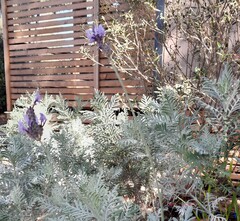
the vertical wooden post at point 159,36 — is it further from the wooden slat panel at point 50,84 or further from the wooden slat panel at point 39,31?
the wooden slat panel at point 39,31

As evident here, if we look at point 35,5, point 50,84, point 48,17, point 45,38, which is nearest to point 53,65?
point 50,84

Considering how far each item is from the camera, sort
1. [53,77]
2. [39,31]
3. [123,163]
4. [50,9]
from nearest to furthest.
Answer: [123,163] < [50,9] < [53,77] < [39,31]

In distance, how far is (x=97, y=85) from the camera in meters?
3.97

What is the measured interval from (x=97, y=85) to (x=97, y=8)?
98 cm

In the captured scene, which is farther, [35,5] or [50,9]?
[35,5]

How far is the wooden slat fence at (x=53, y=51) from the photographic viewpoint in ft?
13.0

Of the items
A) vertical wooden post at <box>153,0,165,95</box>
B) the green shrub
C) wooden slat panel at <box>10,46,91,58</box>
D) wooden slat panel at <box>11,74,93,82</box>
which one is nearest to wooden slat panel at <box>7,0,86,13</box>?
wooden slat panel at <box>10,46,91,58</box>

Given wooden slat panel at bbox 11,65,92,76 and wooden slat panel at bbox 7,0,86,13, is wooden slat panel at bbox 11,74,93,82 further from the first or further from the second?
wooden slat panel at bbox 7,0,86,13

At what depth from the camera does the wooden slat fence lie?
398cm

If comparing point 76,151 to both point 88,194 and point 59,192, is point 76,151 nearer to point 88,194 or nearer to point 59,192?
point 59,192

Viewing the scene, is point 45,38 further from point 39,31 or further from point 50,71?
point 50,71

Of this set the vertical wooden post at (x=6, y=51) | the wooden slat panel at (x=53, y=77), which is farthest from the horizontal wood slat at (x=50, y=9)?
the wooden slat panel at (x=53, y=77)

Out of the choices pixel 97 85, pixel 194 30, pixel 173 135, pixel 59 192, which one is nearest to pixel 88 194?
pixel 59 192

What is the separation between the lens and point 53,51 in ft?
15.1
